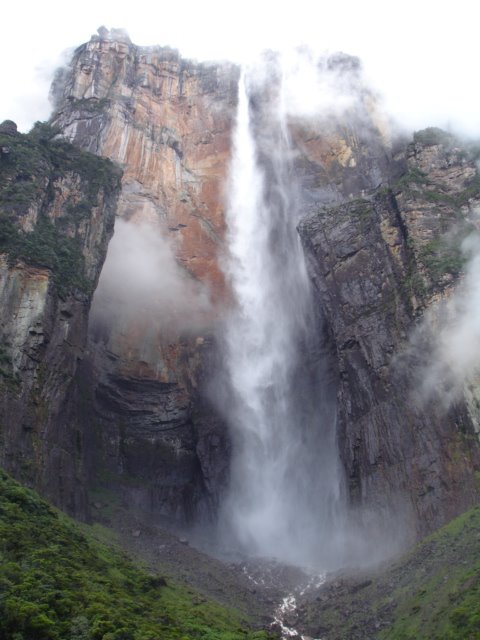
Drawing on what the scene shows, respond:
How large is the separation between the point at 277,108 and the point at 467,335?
127ft

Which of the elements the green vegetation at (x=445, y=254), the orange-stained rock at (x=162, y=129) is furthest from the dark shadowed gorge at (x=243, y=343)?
the orange-stained rock at (x=162, y=129)

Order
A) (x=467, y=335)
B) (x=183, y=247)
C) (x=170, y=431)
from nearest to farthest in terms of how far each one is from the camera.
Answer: (x=467, y=335) → (x=170, y=431) → (x=183, y=247)

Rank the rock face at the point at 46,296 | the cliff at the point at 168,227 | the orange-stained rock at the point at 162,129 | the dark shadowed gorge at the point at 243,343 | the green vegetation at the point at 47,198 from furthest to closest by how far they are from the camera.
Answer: the orange-stained rock at the point at 162,129
the cliff at the point at 168,227
the green vegetation at the point at 47,198
the rock face at the point at 46,296
the dark shadowed gorge at the point at 243,343

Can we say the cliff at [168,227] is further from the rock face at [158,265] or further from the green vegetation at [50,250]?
the green vegetation at [50,250]

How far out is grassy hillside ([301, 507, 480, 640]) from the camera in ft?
78.7

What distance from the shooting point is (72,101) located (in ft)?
212

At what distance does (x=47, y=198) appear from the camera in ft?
151

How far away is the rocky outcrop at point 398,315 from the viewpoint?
36.4 meters

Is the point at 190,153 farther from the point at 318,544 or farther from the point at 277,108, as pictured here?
the point at 318,544

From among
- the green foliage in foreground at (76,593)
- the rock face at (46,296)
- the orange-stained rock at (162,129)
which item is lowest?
the green foliage in foreground at (76,593)

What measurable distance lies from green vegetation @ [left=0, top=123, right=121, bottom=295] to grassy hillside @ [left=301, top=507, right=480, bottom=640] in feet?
83.4

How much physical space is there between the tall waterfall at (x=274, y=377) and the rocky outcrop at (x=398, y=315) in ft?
14.8

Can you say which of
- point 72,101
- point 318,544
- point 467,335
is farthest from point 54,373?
point 72,101

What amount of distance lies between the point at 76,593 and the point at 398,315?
30151 millimetres
